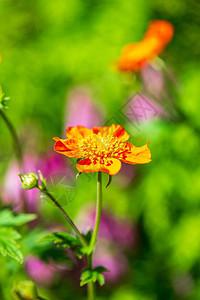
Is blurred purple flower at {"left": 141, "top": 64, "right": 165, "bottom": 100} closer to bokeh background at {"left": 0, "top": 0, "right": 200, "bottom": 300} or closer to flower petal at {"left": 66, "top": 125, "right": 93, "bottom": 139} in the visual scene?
bokeh background at {"left": 0, "top": 0, "right": 200, "bottom": 300}

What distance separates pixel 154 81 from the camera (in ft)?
3.82

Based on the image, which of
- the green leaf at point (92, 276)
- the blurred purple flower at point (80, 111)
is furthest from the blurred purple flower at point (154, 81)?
the green leaf at point (92, 276)

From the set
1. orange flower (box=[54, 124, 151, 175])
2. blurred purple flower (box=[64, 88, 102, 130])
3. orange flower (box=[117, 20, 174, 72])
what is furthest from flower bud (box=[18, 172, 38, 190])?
blurred purple flower (box=[64, 88, 102, 130])

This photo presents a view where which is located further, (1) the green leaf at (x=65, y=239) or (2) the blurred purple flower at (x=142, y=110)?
(2) the blurred purple flower at (x=142, y=110)

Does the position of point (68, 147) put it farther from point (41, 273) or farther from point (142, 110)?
point (41, 273)

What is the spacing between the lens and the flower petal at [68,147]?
1.18 ft

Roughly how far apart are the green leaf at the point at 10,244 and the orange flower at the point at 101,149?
13 centimetres

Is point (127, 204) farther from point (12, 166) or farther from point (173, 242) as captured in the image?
point (12, 166)

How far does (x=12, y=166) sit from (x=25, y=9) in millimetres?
662

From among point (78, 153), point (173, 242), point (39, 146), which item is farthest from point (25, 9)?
point (78, 153)

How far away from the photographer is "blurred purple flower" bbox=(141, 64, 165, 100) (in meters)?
0.99

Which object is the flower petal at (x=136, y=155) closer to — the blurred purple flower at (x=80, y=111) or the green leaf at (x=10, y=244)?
the green leaf at (x=10, y=244)

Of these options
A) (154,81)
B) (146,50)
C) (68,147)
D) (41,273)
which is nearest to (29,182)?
(68,147)

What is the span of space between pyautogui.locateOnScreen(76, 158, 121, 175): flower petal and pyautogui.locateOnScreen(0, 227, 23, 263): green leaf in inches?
5.2
